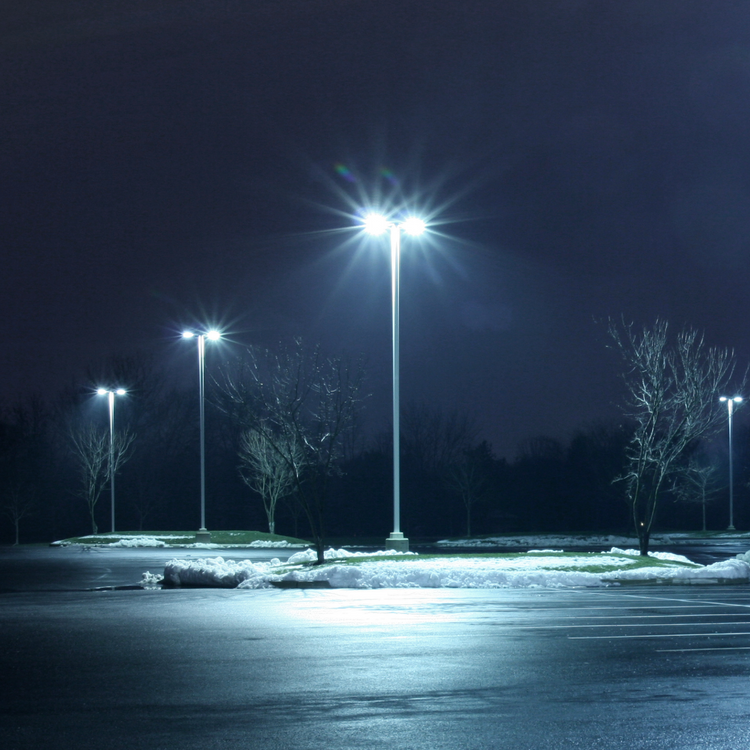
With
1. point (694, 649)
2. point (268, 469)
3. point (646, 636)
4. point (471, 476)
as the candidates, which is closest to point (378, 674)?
point (694, 649)

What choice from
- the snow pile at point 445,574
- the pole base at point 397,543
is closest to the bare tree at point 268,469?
the pole base at point 397,543

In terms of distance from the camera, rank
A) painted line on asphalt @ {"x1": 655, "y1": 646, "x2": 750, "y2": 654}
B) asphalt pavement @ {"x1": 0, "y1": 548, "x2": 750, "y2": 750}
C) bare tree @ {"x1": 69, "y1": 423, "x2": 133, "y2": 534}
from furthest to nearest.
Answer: bare tree @ {"x1": 69, "y1": 423, "x2": 133, "y2": 534}
painted line on asphalt @ {"x1": 655, "y1": 646, "x2": 750, "y2": 654}
asphalt pavement @ {"x1": 0, "y1": 548, "x2": 750, "y2": 750}

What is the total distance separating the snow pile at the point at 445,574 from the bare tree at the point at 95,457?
39.5 meters

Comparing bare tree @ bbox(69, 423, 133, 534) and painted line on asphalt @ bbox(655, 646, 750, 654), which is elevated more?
bare tree @ bbox(69, 423, 133, 534)

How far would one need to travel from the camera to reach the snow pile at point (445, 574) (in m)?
21.8

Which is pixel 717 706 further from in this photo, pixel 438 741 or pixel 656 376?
pixel 656 376

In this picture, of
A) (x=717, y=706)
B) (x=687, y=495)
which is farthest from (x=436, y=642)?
(x=687, y=495)

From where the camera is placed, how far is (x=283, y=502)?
70.1 meters

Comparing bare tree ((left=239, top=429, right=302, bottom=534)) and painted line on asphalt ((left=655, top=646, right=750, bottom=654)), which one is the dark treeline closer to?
bare tree ((left=239, top=429, right=302, bottom=534))

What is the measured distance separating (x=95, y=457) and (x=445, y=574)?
147 feet

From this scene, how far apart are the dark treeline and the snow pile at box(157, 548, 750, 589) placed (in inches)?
1840

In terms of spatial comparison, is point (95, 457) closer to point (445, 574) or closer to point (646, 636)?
point (445, 574)

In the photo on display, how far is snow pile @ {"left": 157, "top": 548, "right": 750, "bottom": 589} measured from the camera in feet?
71.6

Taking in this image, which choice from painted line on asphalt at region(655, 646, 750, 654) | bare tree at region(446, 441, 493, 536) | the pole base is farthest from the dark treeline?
painted line on asphalt at region(655, 646, 750, 654)
